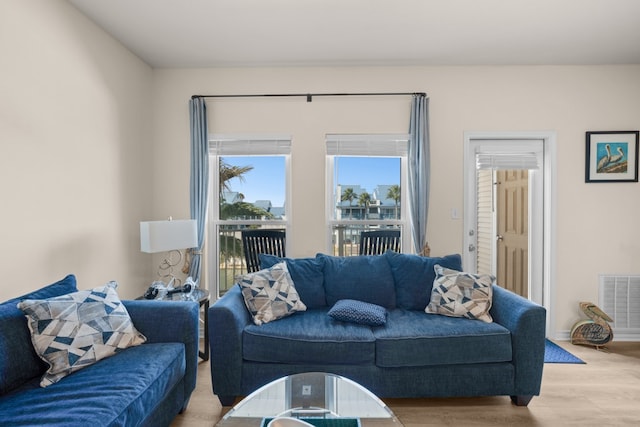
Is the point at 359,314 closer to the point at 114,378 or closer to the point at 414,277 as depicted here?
the point at 414,277

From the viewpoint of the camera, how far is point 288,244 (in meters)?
3.69

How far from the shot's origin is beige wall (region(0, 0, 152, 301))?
204 centimetres

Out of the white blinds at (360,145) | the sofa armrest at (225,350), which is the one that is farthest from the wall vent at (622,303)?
the sofa armrest at (225,350)

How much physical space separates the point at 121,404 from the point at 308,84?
119 inches

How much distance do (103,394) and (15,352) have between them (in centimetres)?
53

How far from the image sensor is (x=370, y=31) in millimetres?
2879

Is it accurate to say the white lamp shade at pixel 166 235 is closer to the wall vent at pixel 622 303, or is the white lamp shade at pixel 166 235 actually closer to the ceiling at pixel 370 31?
the ceiling at pixel 370 31

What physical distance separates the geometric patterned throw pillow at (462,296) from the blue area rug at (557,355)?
2.75 ft

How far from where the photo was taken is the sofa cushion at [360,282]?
291 centimetres

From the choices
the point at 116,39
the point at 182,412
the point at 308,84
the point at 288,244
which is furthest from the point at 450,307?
the point at 116,39

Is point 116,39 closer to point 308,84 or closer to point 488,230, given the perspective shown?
point 308,84

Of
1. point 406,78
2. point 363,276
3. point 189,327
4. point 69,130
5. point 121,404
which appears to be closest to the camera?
point 121,404

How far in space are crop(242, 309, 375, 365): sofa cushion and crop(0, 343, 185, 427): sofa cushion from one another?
494 millimetres

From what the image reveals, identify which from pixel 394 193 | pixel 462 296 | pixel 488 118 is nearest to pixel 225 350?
pixel 462 296
